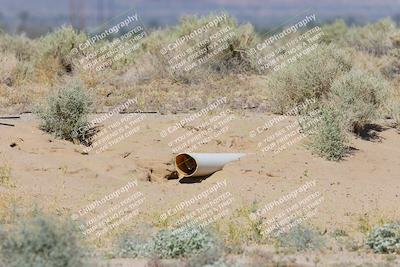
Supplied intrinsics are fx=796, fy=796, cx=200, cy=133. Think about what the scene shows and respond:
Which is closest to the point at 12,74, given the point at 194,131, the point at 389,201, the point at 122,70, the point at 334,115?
the point at 122,70

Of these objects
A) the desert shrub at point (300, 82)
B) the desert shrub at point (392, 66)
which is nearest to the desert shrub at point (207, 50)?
the desert shrub at point (392, 66)

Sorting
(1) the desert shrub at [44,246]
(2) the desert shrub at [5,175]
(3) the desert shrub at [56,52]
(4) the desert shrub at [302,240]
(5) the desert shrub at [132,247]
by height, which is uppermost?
(3) the desert shrub at [56,52]

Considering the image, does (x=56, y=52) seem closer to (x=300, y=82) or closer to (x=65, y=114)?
(x=65, y=114)

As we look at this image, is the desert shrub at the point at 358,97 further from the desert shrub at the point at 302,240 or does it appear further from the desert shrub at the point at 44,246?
the desert shrub at the point at 44,246

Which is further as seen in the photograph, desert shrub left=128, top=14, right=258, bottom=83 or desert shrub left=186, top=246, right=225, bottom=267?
desert shrub left=128, top=14, right=258, bottom=83

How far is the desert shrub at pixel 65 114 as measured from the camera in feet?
46.2

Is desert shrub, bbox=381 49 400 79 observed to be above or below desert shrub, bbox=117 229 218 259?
below

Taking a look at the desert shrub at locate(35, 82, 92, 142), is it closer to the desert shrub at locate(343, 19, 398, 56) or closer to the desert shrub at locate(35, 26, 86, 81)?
the desert shrub at locate(35, 26, 86, 81)

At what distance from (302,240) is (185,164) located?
4.32 meters

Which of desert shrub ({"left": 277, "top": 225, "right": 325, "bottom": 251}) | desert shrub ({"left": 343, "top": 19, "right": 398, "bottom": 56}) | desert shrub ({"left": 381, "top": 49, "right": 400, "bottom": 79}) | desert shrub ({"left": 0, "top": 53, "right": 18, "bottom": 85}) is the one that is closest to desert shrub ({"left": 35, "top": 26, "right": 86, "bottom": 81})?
desert shrub ({"left": 0, "top": 53, "right": 18, "bottom": 85})

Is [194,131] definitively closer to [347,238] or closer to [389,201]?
[389,201]

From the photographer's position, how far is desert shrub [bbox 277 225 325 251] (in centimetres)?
895

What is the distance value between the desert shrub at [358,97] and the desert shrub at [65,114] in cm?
462

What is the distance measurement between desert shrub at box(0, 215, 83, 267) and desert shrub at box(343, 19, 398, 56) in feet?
68.7
